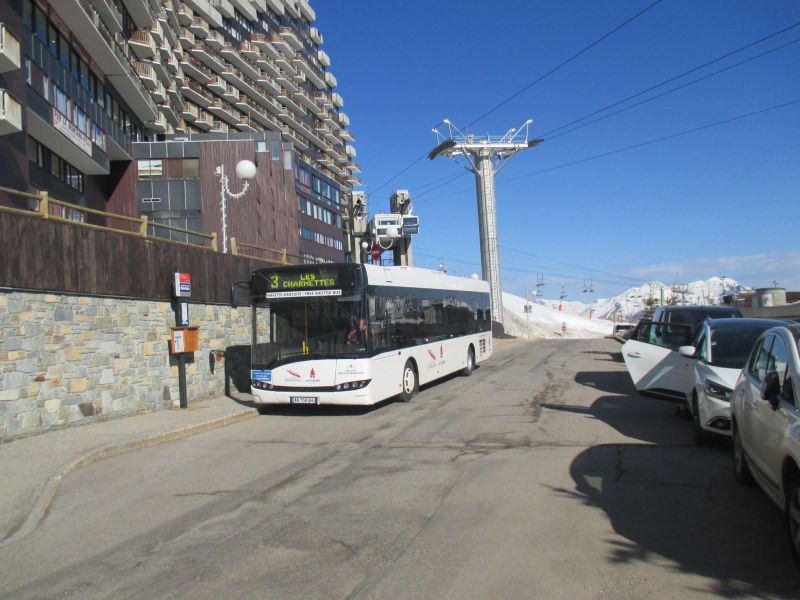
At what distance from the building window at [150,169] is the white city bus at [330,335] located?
4164 centimetres

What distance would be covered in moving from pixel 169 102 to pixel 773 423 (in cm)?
5822

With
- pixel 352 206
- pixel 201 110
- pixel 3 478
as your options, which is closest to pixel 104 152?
pixel 3 478

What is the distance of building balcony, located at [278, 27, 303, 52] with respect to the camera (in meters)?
88.7

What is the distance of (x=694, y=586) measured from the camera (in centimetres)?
422

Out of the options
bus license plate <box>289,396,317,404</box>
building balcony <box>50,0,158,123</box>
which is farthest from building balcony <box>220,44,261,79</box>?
bus license plate <box>289,396,317,404</box>

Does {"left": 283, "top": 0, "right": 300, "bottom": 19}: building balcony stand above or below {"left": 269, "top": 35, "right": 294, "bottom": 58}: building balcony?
above

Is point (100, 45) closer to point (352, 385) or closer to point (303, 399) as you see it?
point (303, 399)

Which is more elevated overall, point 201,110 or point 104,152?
point 201,110

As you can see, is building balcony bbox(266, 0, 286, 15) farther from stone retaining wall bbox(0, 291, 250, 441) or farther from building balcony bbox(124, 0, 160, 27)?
stone retaining wall bbox(0, 291, 250, 441)

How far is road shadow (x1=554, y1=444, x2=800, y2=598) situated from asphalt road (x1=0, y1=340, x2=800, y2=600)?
2cm

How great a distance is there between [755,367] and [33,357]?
10233mm

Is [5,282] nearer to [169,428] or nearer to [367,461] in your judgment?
[169,428]

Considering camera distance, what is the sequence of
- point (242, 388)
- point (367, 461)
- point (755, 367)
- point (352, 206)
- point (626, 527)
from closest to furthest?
point (626, 527) → point (755, 367) → point (367, 461) → point (242, 388) → point (352, 206)

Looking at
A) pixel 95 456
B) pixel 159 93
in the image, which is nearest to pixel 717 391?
pixel 95 456
